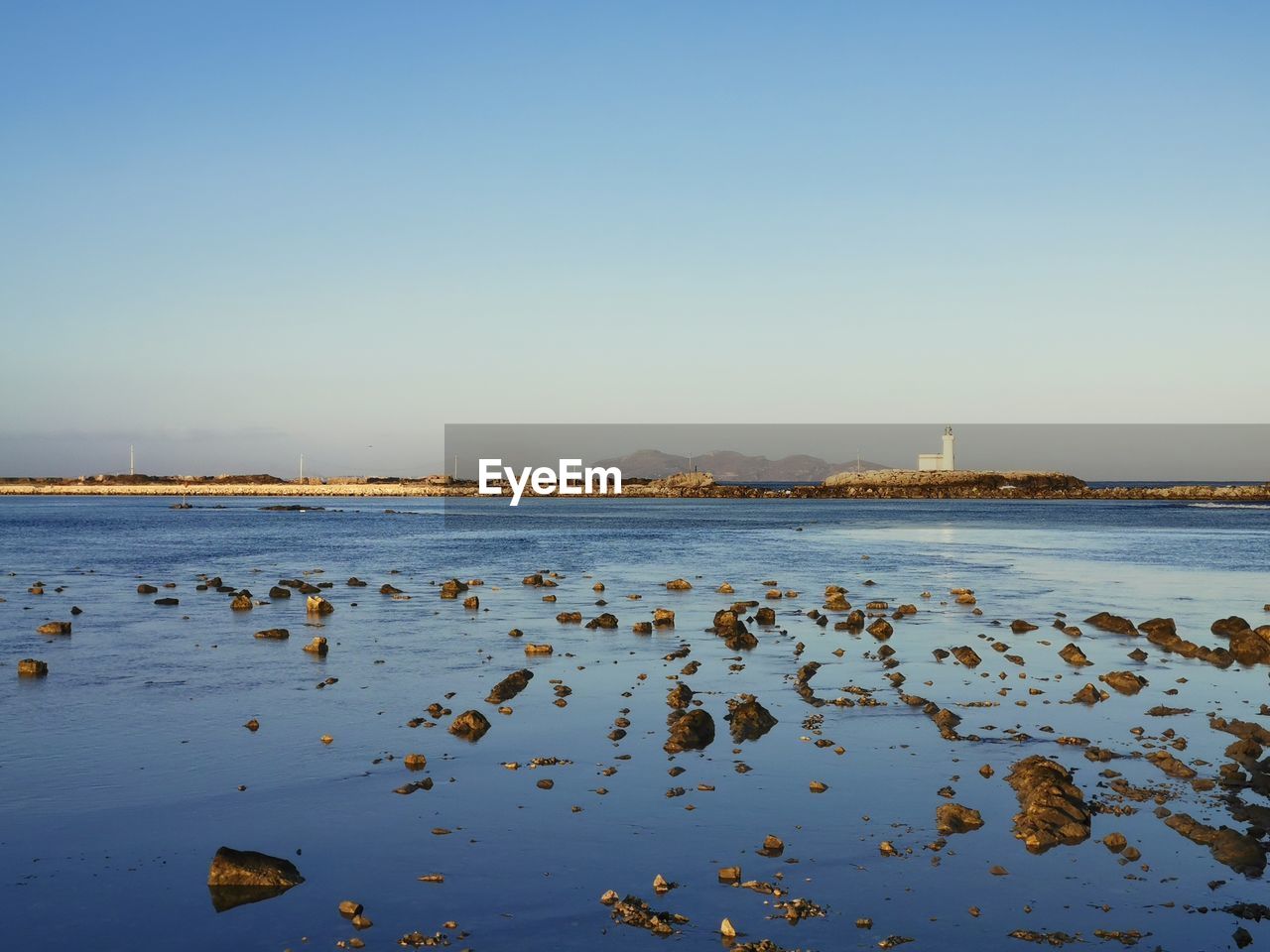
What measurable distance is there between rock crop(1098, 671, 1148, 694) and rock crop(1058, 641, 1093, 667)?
2.30 metres

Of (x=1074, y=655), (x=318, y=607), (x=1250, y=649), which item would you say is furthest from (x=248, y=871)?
(x=1250, y=649)

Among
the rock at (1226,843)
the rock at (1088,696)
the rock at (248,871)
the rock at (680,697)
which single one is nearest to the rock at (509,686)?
the rock at (680,697)

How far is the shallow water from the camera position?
10625 millimetres

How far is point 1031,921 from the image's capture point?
10.5 m

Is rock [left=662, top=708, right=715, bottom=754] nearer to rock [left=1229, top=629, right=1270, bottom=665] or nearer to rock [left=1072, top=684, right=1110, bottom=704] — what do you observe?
rock [left=1072, top=684, right=1110, bottom=704]

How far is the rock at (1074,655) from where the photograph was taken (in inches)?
984

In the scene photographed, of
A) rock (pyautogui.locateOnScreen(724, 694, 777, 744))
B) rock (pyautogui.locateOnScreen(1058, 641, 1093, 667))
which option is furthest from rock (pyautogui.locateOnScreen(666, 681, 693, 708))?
rock (pyautogui.locateOnScreen(1058, 641, 1093, 667))

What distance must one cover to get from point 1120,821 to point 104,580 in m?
45.2

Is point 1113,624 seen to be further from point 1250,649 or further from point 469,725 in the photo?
point 469,725

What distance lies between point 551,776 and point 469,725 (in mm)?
3198

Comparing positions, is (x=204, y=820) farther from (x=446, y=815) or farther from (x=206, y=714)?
(x=206, y=714)

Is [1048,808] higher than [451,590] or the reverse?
higher

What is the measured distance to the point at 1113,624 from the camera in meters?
31.0

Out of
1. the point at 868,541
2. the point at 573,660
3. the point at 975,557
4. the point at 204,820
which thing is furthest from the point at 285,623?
the point at 868,541
